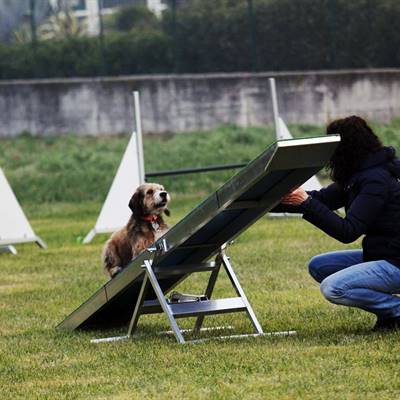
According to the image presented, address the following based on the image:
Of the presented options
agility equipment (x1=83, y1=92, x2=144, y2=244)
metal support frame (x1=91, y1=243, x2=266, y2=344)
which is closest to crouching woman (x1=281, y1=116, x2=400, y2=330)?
metal support frame (x1=91, y1=243, x2=266, y2=344)

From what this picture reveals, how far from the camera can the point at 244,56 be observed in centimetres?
2392

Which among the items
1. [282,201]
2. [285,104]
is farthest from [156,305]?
[285,104]

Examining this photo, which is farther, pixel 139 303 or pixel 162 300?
pixel 139 303

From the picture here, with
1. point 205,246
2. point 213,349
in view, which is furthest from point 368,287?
point 205,246

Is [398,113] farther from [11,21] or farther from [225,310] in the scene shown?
[225,310]

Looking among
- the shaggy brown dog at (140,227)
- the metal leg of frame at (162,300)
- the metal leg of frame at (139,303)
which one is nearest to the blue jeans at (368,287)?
the metal leg of frame at (162,300)

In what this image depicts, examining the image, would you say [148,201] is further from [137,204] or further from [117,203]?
[117,203]

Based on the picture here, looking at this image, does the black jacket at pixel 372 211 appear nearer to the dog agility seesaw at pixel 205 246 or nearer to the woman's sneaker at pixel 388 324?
the dog agility seesaw at pixel 205 246

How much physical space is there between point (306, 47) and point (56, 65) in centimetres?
468

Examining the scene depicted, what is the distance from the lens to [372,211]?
7711mm

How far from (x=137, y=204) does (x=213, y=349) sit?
7.75 ft

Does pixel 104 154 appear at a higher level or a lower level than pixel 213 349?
lower

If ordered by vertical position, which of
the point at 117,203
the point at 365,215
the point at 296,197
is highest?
the point at 296,197

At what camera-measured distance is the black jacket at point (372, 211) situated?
7684 mm
